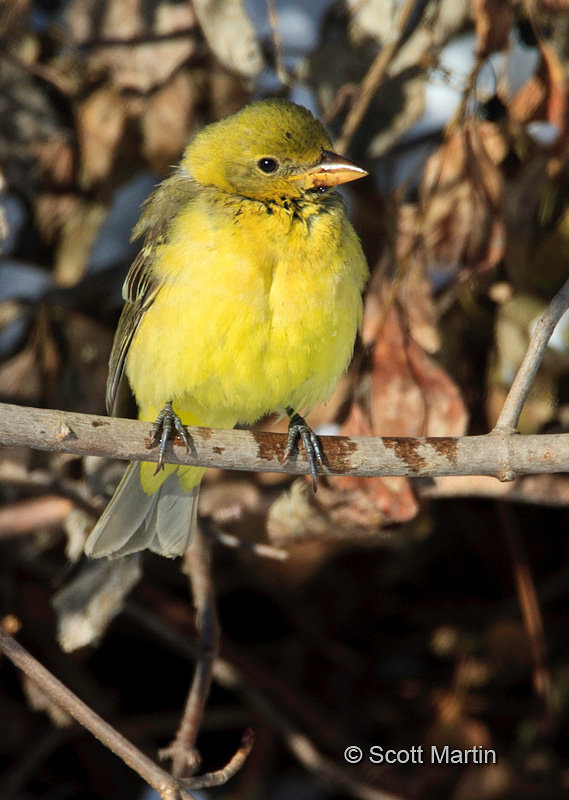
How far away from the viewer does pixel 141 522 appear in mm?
3143

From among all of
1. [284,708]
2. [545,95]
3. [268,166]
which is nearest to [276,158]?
[268,166]

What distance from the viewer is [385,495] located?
3.01 metres

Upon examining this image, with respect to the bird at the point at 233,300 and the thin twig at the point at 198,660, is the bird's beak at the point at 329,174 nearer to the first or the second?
the bird at the point at 233,300

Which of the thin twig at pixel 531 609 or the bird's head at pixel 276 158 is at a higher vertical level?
the bird's head at pixel 276 158

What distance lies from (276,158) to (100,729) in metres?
1.90

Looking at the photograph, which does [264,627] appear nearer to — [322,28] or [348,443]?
[348,443]

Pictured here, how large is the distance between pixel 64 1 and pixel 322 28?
1.12 metres

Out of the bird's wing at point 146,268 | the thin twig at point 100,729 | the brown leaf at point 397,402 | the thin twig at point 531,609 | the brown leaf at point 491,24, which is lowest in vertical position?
the thin twig at point 100,729

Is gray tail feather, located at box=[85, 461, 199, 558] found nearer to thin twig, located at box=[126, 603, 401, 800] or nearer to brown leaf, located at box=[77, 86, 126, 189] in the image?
thin twig, located at box=[126, 603, 401, 800]

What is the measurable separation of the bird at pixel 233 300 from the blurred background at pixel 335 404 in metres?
0.31

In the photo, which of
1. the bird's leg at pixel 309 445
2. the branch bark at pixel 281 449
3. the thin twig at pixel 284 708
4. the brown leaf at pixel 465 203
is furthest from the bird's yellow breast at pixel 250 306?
the thin twig at pixel 284 708

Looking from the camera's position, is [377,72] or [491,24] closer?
[491,24]

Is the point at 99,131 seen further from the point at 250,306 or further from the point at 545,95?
the point at 545,95

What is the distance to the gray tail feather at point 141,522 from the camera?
304cm
